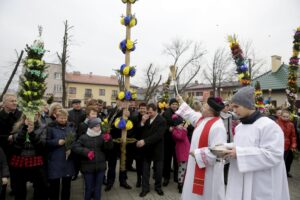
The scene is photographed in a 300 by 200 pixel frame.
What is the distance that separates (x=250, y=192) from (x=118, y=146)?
13.4 feet

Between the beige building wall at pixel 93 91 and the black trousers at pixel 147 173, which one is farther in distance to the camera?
the beige building wall at pixel 93 91

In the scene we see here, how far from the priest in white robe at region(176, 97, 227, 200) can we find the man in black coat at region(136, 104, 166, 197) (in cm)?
182

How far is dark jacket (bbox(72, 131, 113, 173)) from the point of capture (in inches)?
183

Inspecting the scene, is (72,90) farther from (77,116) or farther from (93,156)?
(93,156)

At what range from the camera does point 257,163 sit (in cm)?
263

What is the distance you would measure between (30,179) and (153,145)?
8.64ft

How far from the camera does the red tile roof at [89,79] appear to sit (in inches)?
2223

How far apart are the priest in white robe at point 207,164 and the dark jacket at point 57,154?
2225 millimetres

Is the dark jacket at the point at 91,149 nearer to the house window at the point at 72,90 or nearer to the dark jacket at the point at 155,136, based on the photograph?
the dark jacket at the point at 155,136

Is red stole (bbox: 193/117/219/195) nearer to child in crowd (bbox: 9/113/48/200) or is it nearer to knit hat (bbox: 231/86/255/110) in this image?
knit hat (bbox: 231/86/255/110)

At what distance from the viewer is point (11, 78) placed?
54.1ft

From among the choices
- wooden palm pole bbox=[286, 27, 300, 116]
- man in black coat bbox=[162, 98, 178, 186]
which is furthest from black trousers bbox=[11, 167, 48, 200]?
wooden palm pole bbox=[286, 27, 300, 116]

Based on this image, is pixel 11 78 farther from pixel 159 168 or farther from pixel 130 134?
pixel 159 168

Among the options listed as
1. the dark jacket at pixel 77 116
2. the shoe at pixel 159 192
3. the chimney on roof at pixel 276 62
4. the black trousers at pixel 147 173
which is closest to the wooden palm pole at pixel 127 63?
the black trousers at pixel 147 173
